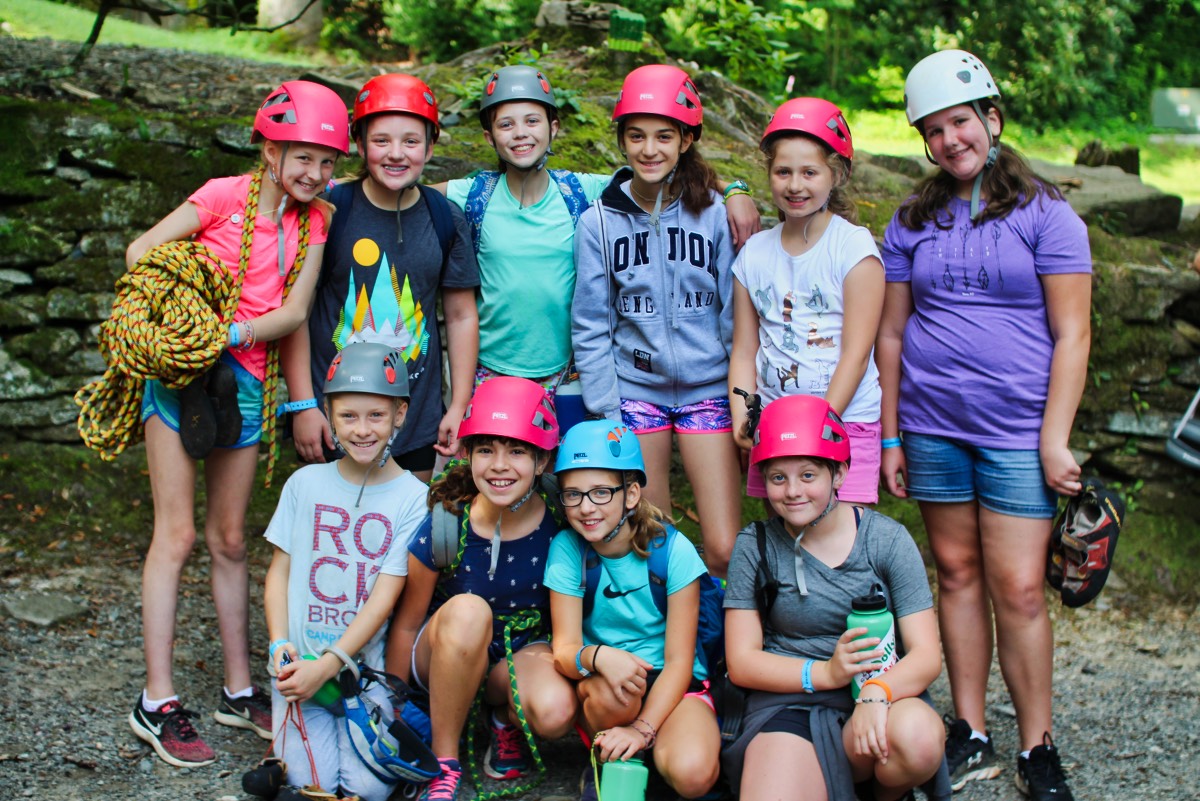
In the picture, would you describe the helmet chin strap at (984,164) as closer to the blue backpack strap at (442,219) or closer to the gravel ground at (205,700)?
the blue backpack strap at (442,219)

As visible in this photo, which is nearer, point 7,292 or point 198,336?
point 198,336

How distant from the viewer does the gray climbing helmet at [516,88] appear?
4020mm

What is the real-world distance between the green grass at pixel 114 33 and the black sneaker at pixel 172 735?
6380 mm

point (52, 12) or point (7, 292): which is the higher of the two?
point (52, 12)

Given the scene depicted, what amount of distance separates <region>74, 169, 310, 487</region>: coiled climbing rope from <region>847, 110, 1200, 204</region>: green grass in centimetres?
792

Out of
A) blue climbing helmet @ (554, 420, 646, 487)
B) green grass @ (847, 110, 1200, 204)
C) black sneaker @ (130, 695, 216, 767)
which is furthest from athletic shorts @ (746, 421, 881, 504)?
green grass @ (847, 110, 1200, 204)

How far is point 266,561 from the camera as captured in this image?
5.36 meters

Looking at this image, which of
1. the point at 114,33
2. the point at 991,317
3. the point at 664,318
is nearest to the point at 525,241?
the point at 664,318

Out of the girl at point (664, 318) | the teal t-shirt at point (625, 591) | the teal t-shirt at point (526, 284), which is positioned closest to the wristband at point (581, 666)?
the teal t-shirt at point (625, 591)

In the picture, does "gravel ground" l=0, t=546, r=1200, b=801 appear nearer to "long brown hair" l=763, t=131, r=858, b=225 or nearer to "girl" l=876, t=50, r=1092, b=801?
"girl" l=876, t=50, r=1092, b=801

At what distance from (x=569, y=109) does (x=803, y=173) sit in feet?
10.1

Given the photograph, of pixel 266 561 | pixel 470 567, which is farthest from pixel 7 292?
pixel 470 567

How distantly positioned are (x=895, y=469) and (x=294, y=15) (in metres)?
12.5

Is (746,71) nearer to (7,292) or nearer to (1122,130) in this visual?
(7,292)
